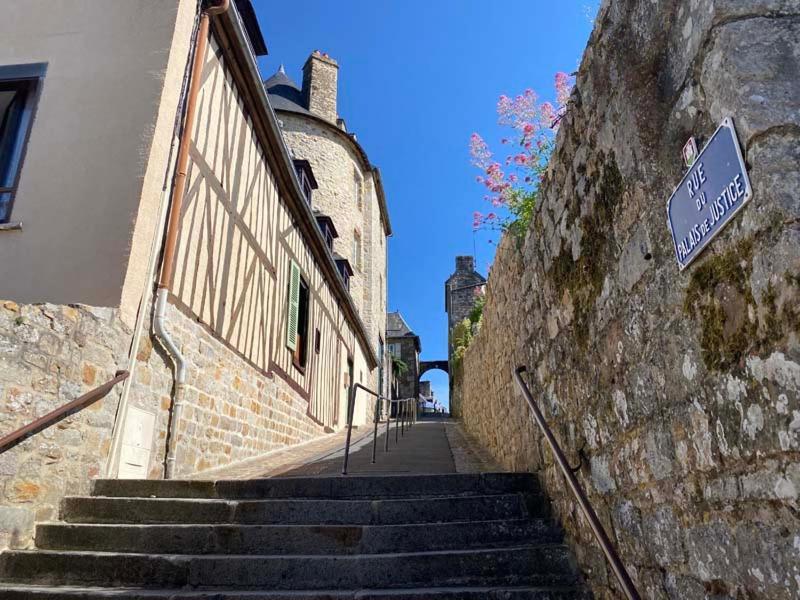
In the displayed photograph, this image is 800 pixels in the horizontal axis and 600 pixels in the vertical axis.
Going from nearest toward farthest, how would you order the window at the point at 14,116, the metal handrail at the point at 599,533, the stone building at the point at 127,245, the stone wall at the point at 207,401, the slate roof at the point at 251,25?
the metal handrail at the point at 599,533, the stone building at the point at 127,245, the stone wall at the point at 207,401, the window at the point at 14,116, the slate roof at the point at 251,25

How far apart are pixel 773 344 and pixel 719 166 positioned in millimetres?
433

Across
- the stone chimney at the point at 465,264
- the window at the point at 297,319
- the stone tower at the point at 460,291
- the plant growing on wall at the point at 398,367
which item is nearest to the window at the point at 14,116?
the window at the point at 297,319

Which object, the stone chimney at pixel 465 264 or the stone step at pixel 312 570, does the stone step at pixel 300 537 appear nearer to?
the stone step at pixel 312 570

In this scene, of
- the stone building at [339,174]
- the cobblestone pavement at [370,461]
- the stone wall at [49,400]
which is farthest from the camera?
the stone building at [339,174]

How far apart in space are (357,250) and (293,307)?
36.0 feet

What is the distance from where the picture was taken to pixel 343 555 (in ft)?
9.19

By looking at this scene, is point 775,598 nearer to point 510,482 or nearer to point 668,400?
point 668,400

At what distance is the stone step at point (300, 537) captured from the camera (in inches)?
113

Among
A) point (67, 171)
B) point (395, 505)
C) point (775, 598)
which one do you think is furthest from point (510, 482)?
point (67, 171)

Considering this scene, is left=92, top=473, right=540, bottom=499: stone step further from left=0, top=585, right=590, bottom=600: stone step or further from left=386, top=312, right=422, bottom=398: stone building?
left=386, top=312, right=422, bottom=398: stone building

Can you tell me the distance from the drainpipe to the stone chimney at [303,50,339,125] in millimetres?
13410

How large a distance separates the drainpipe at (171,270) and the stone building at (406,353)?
2540 centimetres

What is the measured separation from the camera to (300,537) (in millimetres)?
2930

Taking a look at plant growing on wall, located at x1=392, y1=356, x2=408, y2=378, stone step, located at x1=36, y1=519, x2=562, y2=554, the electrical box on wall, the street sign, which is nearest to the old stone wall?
plant growing on wall, located at x1=392, y1=356, x2=408, y2=378
